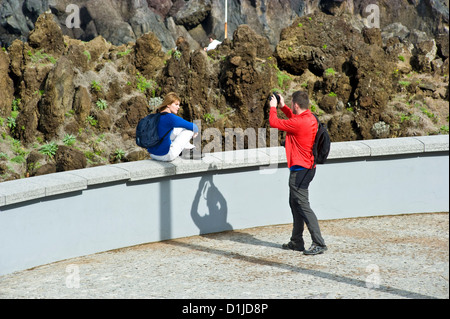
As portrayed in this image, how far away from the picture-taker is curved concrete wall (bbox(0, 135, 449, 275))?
6.94 m

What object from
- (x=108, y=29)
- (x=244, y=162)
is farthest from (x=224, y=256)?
(x=108, y=29)

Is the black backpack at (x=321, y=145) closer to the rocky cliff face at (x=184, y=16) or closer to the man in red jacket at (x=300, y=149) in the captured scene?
the man in red jacket at (x=300, y=149)

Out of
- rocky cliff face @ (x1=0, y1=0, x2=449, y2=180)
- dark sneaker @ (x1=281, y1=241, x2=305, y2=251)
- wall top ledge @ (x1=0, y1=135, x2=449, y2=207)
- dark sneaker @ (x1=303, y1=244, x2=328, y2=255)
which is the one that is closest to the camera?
wall top ledge @ (x1=0, y1=135, x2=449, y2=207)

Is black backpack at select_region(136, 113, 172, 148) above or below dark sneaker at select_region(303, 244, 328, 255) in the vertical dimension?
above

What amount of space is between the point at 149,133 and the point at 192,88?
16.7 feet

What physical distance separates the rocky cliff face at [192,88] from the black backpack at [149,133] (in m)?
3.11

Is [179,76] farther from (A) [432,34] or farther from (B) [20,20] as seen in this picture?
(A) [432,34]

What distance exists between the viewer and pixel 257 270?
6781 mm

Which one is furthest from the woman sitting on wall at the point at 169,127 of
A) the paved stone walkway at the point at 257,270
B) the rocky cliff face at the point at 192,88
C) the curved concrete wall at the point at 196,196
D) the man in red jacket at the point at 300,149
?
the rocky cliff face at the point at 192,88

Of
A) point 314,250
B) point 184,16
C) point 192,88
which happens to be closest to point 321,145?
point 314,250

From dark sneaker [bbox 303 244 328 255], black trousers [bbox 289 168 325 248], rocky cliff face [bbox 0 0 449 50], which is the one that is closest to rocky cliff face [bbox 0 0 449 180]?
black trousers [bbox 289 168 325 248]

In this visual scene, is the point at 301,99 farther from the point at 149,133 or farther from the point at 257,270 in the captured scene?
the point at 149,133

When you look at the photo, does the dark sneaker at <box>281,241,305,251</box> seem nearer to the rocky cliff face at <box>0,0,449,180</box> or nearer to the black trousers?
the black trousers

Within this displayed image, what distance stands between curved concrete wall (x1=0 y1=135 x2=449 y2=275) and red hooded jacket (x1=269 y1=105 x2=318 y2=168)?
1.22 m
